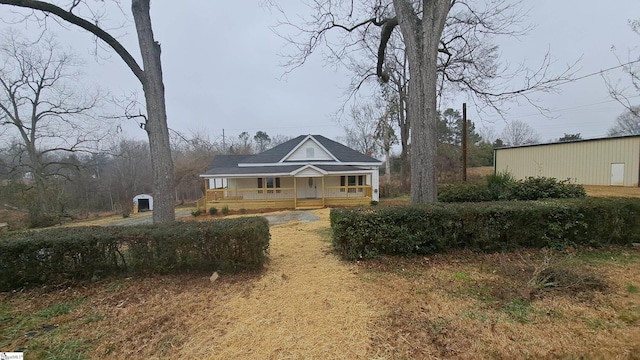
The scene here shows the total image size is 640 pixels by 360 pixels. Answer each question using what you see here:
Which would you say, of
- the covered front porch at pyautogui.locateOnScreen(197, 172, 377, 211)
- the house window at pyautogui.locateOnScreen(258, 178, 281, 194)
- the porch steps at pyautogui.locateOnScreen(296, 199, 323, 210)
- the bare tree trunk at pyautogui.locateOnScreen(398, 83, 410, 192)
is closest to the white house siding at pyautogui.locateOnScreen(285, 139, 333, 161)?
the covered front porch at pyautogui.locateOnScreen(197, 172, 377, 211)

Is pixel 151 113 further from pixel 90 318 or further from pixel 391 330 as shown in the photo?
pixel 391 330

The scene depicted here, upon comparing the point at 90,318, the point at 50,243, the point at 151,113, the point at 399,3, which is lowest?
the point at 90,318

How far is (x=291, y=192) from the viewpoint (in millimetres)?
19453

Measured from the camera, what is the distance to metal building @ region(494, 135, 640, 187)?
17812 millimetres

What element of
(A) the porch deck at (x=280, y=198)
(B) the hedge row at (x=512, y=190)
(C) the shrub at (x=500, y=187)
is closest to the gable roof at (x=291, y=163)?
(A) the porch deck at (x=280, y=198)

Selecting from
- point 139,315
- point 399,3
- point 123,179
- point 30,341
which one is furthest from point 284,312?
point 123,179

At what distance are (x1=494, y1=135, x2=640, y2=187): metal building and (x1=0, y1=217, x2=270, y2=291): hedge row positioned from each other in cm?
2348

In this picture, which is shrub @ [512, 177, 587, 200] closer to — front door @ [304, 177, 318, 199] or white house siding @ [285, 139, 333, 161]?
front door @ [304, 177, 318, 199]

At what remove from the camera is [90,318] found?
3.07 metres

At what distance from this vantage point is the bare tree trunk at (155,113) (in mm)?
5805

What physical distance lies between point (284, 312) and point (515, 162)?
28760 mm

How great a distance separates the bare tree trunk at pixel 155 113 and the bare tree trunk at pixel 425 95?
5706 millimetres

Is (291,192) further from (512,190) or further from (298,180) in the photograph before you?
(512,190)

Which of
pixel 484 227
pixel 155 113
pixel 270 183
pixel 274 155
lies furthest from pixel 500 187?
pixel 274 155
